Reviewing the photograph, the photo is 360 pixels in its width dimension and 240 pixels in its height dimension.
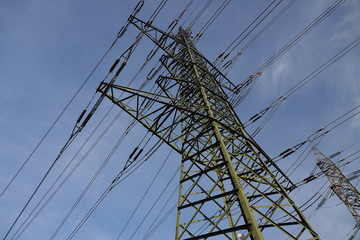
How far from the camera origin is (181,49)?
38.5 ft

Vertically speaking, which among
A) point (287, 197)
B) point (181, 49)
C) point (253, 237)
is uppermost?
point (181, 49)

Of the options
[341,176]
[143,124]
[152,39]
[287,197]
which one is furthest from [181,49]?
[341,176]

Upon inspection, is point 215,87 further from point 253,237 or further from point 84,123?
point 253,237

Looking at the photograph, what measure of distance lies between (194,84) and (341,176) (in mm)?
15379

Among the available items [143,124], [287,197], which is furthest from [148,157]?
[287,197]

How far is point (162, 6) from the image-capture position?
10742mm

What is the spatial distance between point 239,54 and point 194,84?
6529 mm

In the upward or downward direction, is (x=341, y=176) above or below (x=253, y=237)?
above

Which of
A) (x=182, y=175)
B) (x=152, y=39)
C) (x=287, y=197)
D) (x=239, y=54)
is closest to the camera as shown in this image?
(x=287, y=197)

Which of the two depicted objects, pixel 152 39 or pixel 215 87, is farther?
pixel 152 39

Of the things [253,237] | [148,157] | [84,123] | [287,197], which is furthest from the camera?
[148,157]

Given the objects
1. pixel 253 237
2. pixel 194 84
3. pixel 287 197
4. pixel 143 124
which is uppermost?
pixel 194 84

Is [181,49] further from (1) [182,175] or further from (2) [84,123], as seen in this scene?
(1) [182,175]

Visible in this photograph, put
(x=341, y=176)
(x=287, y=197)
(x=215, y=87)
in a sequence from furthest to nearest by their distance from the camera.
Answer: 1. (x=341, y=176)
2. (x=215, y=87)
3. (x=287, y=197)
